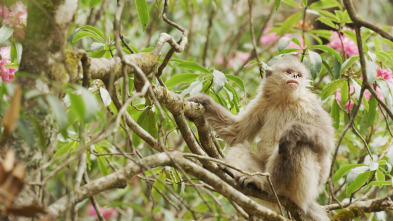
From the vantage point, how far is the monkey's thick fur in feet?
14.1

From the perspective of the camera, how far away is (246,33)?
9.66m

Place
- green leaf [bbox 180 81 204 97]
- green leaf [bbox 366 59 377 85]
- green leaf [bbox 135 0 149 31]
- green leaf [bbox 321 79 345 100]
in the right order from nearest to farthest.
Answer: green leaf [bbox 366 59 377 85] < green leaf [bbox 135 0 149 31] < green leaf [bbox 180 81 204 97] < green leaf [bbox 321 79 345 100]

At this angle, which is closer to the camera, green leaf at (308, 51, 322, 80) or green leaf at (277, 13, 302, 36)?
green leaf at (308, 51, 322, 80)

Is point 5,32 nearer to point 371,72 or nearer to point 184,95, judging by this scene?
point 184,95

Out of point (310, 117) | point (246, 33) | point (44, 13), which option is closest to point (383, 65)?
point (310, 117)

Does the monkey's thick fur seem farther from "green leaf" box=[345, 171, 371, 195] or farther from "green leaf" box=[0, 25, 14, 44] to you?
"green leaf" box=[0, 25, 14, 44]

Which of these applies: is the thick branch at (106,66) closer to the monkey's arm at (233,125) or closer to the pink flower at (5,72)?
the pink flower at (5,72)

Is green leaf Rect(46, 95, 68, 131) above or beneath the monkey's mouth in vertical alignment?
beneath

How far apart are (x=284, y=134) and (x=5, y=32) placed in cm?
256

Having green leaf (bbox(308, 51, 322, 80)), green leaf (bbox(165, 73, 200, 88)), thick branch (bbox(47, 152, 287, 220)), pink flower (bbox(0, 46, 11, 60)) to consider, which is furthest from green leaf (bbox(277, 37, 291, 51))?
pink flower (bbox(0, 46, 11, 60))

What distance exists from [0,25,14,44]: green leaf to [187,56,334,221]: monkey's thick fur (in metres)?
1.78

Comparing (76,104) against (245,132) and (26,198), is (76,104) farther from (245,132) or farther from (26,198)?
(245,132)

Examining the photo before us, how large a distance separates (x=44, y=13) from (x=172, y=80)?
6.36ft

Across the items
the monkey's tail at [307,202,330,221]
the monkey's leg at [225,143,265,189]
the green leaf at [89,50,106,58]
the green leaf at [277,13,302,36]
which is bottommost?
the monkey's tail at [307,202,330,221]
